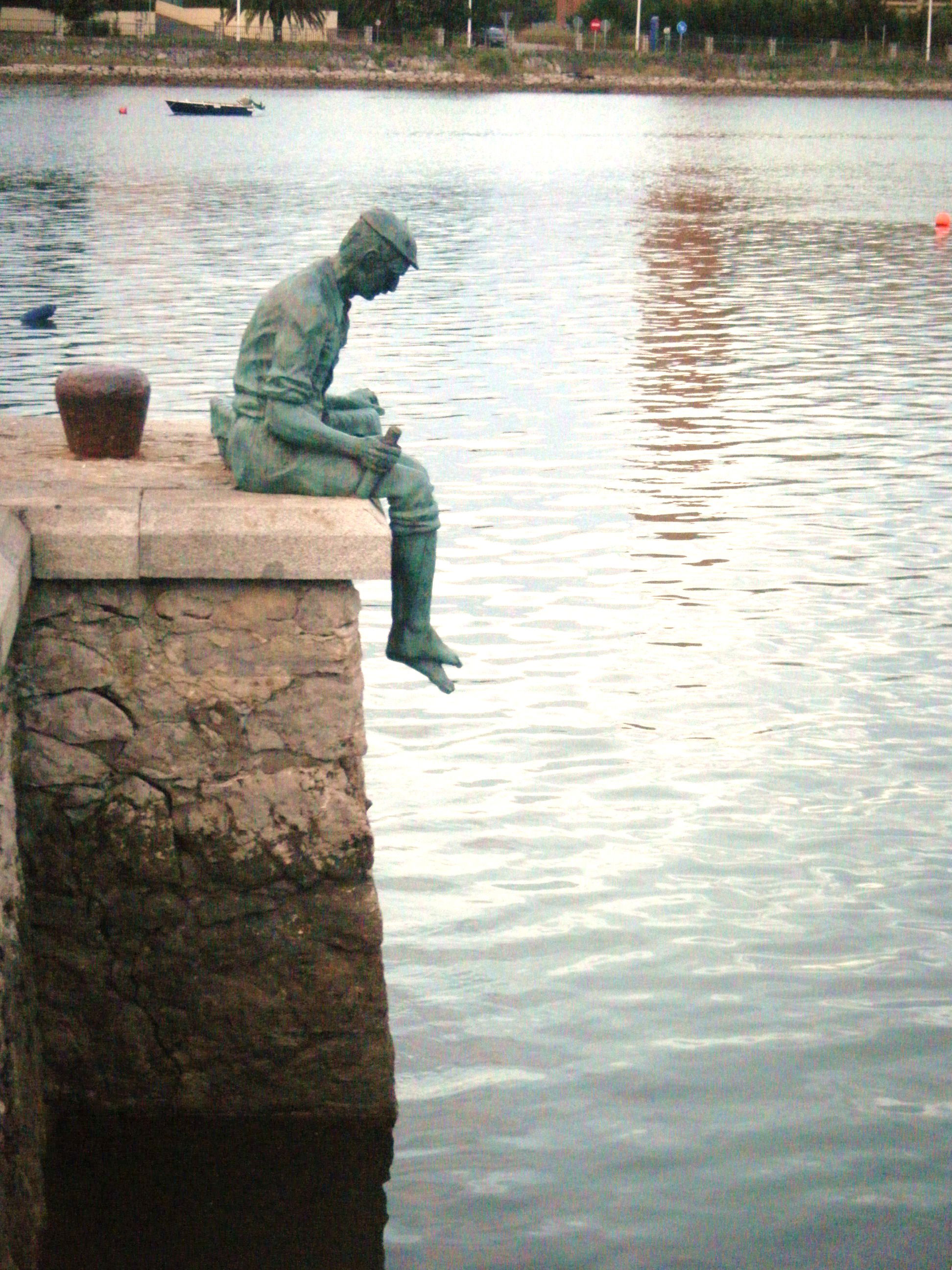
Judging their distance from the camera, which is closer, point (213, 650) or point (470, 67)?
point (213, 650)

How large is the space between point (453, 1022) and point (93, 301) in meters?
15.6

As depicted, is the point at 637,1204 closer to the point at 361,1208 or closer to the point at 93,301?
the point at 361,1208

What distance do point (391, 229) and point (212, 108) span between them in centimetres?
7171

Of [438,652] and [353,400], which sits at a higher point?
[353,400]

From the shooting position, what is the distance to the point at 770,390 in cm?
1599

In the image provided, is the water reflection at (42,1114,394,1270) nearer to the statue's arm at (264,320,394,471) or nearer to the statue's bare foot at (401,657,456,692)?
the statue's bare foot at (401,657,456,692)

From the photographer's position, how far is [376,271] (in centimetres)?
559

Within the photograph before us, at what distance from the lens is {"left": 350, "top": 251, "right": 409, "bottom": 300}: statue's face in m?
5.55

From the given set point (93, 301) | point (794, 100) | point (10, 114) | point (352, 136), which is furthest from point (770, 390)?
point (794, 100)

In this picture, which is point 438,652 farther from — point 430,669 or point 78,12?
point 78,12

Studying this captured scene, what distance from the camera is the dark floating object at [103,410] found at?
6215mm

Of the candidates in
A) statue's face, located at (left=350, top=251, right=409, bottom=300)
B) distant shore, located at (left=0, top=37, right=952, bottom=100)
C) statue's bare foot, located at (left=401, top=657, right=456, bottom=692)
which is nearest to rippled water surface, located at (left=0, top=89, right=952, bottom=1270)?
statue's bare foot, located at (left=401, top=657, right=456, bottom=692)

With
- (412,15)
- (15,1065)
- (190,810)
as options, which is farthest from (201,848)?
(412,15)

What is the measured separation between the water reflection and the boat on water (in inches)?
2822
